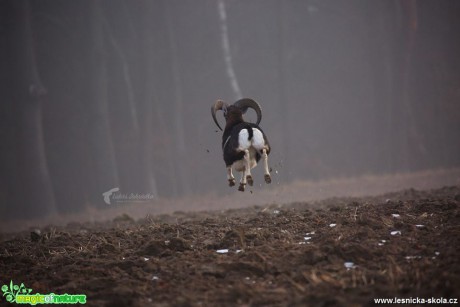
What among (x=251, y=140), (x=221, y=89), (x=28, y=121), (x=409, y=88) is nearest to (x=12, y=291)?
(x=251, y=140)

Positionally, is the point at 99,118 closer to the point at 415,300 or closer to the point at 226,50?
the point at 226,50

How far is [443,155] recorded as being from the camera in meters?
35.3

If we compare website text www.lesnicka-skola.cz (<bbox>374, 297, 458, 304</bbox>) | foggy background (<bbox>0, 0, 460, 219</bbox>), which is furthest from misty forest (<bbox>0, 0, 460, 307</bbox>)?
foggy background (<bbox>0, 0, 460, 219</bbox>)

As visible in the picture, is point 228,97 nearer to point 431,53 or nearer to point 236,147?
point 431,53

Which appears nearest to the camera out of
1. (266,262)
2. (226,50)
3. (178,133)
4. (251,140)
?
(266,262)

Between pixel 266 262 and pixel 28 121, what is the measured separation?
19.6 meters

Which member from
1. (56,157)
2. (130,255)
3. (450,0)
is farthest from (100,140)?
(450,0)

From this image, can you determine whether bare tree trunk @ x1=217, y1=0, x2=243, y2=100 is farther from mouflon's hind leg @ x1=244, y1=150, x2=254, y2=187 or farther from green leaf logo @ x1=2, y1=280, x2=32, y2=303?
green leaf logo @ x1=2, y1=280, x2=32, y2=303

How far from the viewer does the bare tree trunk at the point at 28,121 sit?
24125mm

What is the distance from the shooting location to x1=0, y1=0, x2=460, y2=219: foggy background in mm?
30734

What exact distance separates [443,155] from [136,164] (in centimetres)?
1942

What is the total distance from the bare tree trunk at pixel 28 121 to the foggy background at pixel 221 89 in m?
1.99

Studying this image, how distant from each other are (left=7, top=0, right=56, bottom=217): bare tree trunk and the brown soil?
15.0 m

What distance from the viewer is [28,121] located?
24.1 metres
